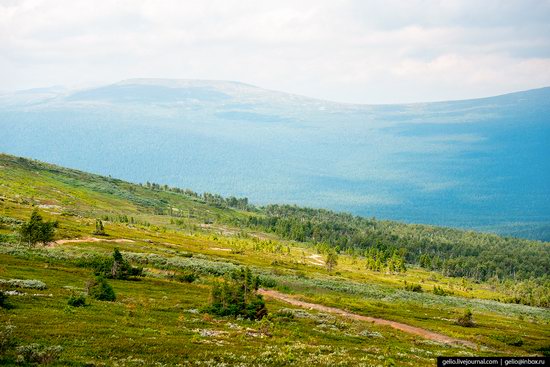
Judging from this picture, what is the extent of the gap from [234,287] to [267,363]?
21.0m

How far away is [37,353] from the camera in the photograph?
90.2ft

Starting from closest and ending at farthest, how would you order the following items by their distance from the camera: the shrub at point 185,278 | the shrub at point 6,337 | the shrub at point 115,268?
1. the shrub at point 6,337
2. the shrub at point 115,268
3. the shrub at point 185,278

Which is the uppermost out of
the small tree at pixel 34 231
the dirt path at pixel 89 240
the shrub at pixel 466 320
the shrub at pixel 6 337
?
the small tree at pixel 34 231

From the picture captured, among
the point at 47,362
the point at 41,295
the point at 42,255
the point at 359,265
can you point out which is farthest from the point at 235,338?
the point at 359,265

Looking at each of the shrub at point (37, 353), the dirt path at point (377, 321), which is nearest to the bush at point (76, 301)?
the shrub at point (37, 353)

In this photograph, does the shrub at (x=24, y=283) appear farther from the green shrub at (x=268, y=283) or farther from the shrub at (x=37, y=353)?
the green shrub at (x=268, y=283)

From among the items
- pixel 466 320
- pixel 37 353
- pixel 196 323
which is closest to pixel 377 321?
pixel 466 320

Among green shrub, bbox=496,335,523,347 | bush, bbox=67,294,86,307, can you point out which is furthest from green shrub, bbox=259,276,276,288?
bush, bbox=67,294,86,307

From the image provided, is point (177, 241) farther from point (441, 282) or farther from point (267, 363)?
point (267, 363)

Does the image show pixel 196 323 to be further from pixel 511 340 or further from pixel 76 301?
pixel 511 340

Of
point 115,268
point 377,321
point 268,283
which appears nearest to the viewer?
point 115,268

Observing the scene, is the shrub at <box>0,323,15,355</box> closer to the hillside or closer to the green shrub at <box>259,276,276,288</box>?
the hillside

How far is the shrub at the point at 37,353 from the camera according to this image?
26.6 m

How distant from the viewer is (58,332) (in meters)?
32.7
